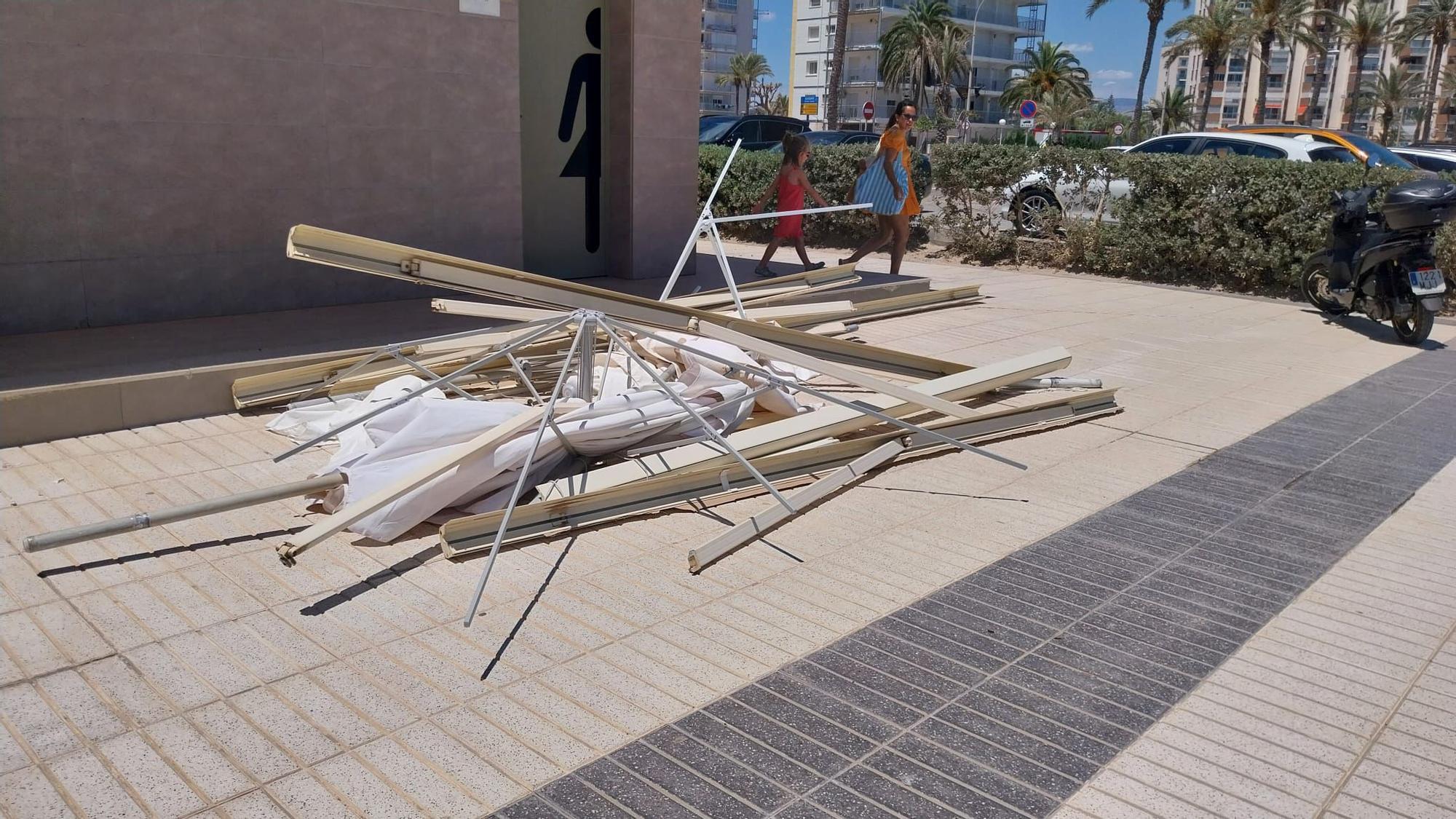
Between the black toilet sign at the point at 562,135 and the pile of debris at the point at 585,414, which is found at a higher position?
the black toilet sign at the point at 562,135

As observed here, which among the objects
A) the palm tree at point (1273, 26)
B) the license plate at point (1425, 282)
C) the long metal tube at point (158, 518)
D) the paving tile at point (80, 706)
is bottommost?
the paving tile at point (80, 706)

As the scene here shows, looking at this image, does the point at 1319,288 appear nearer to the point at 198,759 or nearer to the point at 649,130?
the point at 649,130

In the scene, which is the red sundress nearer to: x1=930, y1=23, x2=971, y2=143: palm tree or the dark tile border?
the dark tile border

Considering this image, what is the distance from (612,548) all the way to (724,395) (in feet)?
5.11

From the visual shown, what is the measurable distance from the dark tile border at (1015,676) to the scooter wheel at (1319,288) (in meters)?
6.34

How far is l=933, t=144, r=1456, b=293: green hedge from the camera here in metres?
12.2

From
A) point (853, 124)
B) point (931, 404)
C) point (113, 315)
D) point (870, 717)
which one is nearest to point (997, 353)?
point (931, 404)

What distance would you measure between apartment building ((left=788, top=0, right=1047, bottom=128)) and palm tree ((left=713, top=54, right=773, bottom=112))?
13.9 m

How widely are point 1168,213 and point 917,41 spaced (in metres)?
70.8

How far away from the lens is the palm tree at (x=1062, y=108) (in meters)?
74.8

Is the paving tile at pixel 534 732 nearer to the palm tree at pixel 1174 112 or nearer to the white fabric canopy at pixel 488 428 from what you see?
the white fabric canopy at pixel 488 428

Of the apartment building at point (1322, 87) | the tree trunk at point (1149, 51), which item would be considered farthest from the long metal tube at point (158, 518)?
the apartment building at point (1322, 87)

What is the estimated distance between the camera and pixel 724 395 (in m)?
5.97

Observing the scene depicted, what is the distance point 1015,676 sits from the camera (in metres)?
3.65
